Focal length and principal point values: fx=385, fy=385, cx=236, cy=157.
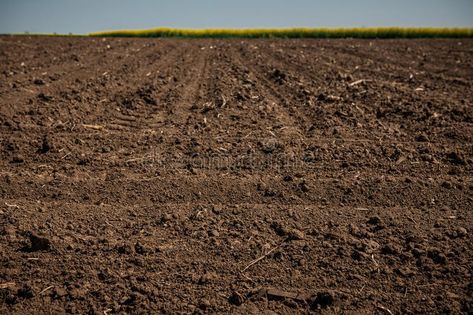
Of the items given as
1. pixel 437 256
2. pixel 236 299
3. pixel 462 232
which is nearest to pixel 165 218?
pixel 236 299

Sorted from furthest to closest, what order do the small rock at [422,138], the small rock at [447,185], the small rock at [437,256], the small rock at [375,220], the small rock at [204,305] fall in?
the small rock at [422,138]
the small rock at [447,185]
the small rock at [375,220]
the small rock at [437,256]
the small rock at [204,305]

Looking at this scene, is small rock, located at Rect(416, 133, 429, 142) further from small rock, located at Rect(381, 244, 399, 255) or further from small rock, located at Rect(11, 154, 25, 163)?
small rock, located at Rect(11, 154, 25, 163)

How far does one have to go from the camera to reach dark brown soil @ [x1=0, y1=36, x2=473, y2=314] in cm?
265

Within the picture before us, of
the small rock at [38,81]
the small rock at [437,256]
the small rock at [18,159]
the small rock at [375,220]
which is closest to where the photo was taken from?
the small rock at [437,256]

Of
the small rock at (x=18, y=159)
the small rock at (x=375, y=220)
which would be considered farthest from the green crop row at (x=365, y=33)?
the small rock at (x=375, y=220)

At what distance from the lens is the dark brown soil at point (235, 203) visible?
104 inches

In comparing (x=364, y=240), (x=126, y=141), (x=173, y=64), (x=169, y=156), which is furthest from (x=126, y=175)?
(x=173, y=64)

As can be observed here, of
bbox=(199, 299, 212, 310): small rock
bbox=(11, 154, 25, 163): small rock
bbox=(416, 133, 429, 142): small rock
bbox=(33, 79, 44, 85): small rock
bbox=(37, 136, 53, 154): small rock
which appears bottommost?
bbox=(199, 299, 212, 310): small rock

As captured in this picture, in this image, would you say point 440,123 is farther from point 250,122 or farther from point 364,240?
point 364,240

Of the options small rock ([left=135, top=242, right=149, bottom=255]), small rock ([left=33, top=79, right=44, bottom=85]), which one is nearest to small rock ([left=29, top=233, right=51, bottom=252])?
small rock ([left=135, top=242, right=149, bottom=255])

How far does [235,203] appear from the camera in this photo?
146 inches

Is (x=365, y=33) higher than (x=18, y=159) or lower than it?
higher

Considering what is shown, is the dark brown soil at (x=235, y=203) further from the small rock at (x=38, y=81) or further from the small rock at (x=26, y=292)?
the small rock at (x=38, y=81)

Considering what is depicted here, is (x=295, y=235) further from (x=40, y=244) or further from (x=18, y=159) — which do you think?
(x=18, y=159)
